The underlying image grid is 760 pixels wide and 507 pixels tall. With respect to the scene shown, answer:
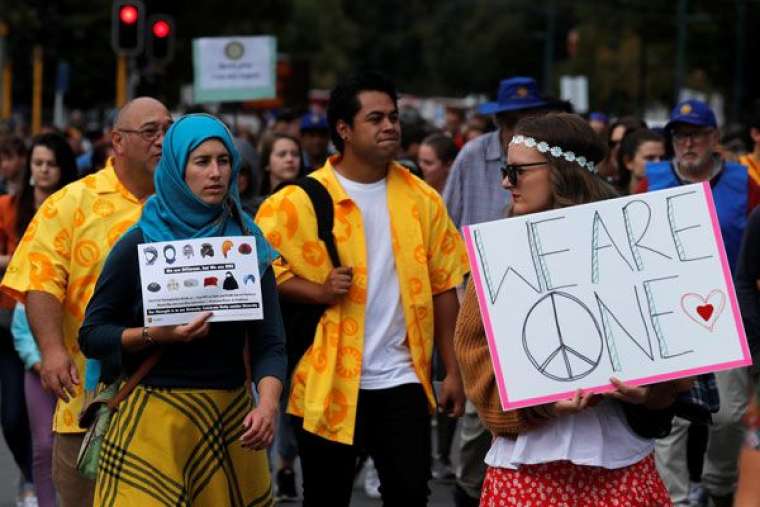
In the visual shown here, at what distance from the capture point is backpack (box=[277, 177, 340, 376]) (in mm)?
6754

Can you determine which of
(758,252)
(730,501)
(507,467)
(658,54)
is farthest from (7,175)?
(658,54)

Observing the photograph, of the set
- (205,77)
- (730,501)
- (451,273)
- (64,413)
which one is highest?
(205,77)

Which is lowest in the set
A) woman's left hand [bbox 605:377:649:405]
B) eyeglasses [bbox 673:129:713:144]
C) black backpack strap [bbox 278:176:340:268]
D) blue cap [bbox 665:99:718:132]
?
woman's left hand [bbox 605:377:649:405]

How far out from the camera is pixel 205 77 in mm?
19125

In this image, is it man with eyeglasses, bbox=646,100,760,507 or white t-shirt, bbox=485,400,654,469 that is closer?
white t-shirt, bbox=485,400,654,469

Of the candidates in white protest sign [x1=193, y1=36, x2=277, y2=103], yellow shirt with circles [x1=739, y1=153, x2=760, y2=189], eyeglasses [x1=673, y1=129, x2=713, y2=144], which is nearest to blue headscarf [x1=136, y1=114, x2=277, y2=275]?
eyeglasses [x1=673, y1=129, x2=713, y2=144]

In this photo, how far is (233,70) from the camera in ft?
63.0

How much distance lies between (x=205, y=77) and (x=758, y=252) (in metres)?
12.8

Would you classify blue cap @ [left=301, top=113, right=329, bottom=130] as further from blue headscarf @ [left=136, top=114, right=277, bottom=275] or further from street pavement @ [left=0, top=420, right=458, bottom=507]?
blue headscarf @ [left=136, top=114, right=277, bottom=275]

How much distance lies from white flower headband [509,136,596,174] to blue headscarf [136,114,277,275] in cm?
95

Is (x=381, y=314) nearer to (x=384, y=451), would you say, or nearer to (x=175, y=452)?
(x=384, y=451)

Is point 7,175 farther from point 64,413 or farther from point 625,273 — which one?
point 625,273

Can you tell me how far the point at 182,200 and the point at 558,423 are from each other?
1.31m

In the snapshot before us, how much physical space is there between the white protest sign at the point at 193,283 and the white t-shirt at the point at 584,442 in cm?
90
